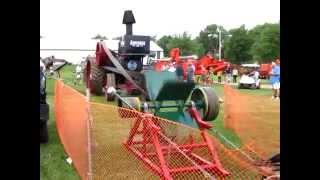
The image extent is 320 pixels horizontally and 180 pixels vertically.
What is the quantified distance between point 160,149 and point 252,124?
3.09 metres

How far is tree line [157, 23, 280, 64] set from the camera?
5344cm

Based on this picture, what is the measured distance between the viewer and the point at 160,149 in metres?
4.75

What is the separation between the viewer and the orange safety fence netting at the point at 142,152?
4.89 metres

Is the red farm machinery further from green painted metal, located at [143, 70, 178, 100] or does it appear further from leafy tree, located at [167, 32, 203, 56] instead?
leafy tree, located at [167, 32, 203, 56]

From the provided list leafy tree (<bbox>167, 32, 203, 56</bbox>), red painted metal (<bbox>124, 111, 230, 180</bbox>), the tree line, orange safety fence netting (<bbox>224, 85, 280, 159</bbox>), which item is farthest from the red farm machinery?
leafy tree (<bbox>167, 32, 203, 56</bbox>)

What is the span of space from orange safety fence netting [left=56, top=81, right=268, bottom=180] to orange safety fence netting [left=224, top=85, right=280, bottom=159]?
55cm

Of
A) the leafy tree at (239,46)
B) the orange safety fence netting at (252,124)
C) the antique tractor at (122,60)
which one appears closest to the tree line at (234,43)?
the leafy tree at (239,46)

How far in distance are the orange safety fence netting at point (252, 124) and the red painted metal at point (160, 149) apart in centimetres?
76

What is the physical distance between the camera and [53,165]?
571 cm

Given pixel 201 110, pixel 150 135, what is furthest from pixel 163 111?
pixel 150 135

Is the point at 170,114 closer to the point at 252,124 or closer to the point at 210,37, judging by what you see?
the point at 252,124

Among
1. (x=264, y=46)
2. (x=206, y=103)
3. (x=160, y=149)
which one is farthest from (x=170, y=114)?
(x=264, y=46)
